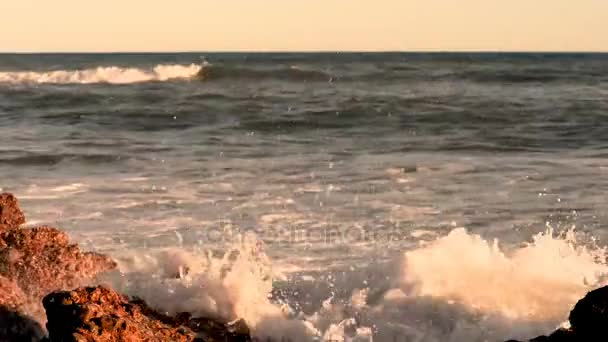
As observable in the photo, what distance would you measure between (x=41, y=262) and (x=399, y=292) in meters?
2.50

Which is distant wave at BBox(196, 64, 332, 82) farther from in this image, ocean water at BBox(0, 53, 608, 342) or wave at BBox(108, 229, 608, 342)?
wave at BBox(108, 229, 608, 342)

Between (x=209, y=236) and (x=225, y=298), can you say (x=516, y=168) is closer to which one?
(x=209, y=236)

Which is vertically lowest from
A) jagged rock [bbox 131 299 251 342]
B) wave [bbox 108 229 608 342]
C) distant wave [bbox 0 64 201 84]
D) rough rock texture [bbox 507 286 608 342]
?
jagged rock [bbox 131 299 251 342]

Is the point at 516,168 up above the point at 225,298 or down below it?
above

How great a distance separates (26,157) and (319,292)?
10.5 metres

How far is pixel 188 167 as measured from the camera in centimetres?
1517

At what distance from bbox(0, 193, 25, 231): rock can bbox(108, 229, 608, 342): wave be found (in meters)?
0.88

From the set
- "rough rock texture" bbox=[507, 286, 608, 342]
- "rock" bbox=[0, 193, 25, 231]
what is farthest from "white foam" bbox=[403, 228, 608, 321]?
"rock" bbox=[0, 193, 25, 231]

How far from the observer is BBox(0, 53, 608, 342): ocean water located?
6457mm

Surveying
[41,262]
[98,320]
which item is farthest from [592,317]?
[41,262]

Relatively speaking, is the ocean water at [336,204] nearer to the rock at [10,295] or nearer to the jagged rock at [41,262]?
the jagged rock at [41,262]

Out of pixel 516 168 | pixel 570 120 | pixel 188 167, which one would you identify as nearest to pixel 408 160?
pixel 516 168

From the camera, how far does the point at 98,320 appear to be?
15.1 feet

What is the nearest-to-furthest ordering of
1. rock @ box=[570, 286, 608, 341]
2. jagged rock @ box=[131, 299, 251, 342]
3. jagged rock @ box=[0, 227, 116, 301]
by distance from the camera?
rock @ box=[570, 286, 608, 341] → jagged rock @ box=[131, 299, 251, 342] → jagged rock @ box=[0, 227, 116, 301]
